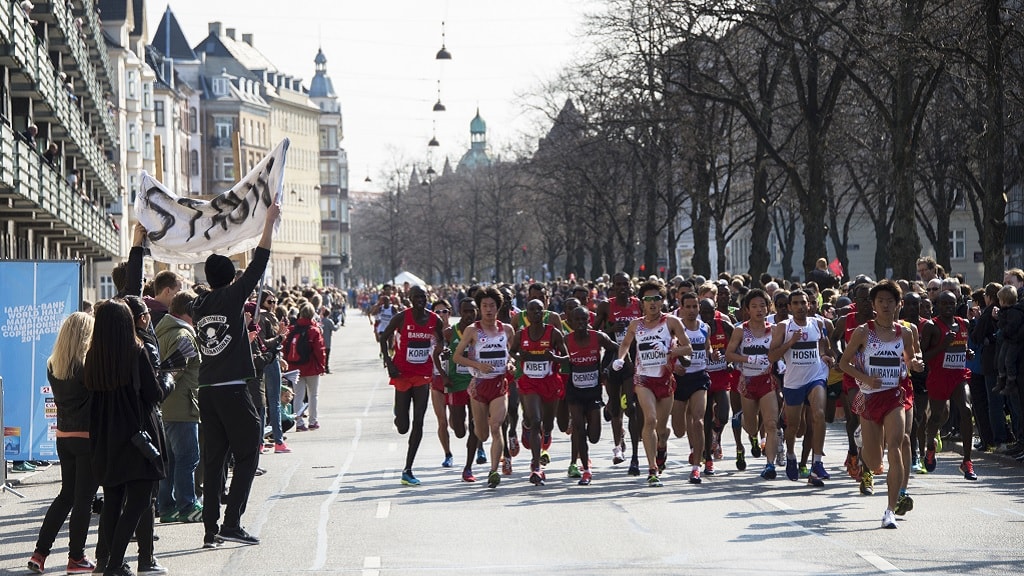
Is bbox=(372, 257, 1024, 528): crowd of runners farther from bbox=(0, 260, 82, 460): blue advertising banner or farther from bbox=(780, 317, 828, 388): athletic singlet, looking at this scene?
bbox=(0, 260, 82, 460): blue advertising banner

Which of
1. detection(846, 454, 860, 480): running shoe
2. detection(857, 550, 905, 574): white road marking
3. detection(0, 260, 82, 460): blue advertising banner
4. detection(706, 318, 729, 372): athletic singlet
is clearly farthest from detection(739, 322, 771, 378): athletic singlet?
detection(0, 260, 82, 460): blue advertising banner

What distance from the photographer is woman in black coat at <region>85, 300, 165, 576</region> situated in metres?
9.70

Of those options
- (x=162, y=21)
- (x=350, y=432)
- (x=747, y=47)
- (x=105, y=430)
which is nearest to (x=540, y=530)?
(x=105, y=430)

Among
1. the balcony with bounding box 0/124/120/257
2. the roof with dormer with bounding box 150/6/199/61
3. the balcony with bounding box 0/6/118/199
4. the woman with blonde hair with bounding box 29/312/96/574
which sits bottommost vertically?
the woman with blonde hair with bounding box 29/312/96/574

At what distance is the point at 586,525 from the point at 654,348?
10.6 feet

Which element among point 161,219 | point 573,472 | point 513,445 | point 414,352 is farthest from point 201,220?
point 513,445

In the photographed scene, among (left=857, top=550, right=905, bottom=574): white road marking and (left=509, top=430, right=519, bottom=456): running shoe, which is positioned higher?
(left=509, top=430, right=519, bottom=456): running shoe

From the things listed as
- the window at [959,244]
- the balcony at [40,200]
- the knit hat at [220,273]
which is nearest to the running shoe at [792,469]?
the knit hat at [220,273]

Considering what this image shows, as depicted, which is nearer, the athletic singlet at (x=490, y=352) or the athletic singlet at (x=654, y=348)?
the athletic singlet at (x=654, y=348)

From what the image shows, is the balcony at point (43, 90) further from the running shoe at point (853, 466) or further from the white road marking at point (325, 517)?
the running shoe at point (853, 466)

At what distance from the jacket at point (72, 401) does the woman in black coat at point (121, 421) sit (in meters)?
0.44

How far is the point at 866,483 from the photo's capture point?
14.5 m

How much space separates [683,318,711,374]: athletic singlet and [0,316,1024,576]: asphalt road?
1039mm

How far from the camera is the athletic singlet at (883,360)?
12.7 metres
